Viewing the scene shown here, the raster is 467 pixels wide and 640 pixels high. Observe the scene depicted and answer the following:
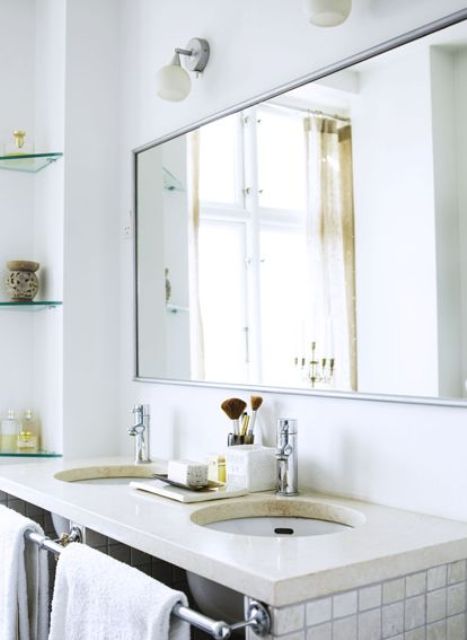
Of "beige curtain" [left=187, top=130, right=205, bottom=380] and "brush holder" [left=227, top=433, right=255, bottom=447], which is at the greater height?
"beige curtain" [left=187, top=130, right=205, bottom=380]

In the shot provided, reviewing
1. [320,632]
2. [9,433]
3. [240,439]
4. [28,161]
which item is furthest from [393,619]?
[28,161]

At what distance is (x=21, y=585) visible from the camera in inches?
63.5

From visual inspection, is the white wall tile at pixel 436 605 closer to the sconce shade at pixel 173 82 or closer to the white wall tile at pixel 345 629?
the white wall tile at pixel 345 629

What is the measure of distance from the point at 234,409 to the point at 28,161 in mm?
1195

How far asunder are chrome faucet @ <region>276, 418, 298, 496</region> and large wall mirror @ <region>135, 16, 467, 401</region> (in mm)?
130

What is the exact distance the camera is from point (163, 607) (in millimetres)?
1140

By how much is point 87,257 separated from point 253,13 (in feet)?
3.00

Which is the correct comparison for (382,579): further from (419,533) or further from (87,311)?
(87,311)

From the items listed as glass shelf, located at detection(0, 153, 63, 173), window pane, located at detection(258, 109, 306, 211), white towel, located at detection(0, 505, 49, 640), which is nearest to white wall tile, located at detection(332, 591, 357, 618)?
white towel, located at detection(0, 505, 49, 640)

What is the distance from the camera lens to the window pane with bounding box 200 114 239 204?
1952mm

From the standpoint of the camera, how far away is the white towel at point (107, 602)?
1148 mm

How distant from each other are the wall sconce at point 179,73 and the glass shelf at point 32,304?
73 cm

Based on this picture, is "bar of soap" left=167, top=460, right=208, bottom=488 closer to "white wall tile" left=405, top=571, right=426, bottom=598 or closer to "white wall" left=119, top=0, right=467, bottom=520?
"white wall" left=119, top=0, right=467, bottom=520

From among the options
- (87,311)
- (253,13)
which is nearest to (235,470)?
(87,311)
